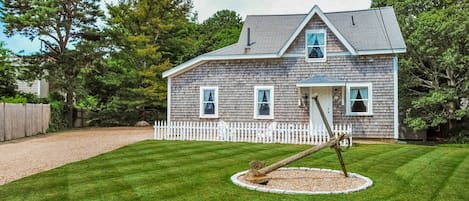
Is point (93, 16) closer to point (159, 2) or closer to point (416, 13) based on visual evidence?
point (159, 2)

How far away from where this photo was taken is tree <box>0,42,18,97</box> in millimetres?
23688

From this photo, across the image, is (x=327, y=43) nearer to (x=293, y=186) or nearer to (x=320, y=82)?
(x=320, y=82)

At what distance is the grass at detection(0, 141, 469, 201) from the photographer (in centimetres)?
576

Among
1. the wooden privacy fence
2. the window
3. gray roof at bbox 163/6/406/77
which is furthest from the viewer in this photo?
the window

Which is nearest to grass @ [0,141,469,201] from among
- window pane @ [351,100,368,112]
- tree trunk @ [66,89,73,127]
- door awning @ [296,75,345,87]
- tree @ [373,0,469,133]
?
door awning @ [296,75,345,87]

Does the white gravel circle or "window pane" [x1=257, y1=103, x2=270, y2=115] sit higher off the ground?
"window pane" [x1=257, y1=103, x2=270, y2=115]

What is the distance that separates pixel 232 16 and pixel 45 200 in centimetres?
3992

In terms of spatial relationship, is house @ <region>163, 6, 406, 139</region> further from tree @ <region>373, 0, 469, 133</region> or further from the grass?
the grass

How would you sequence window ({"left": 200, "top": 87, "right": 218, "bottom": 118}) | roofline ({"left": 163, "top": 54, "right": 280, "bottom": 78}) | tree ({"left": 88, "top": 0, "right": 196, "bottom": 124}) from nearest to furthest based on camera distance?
roofline ({"left": 163, "top": 54, "right": 280, "bottom": 78})
window ({"left": 200, "top": 87, "right": 218, "bottom": 118})
tree ({"left": 88, "top": 0, "right": 196, "bottom": 124})

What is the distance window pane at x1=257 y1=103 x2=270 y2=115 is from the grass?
5.97m

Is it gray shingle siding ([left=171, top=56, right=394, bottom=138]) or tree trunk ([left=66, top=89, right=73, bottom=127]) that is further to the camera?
tree trunk ([left=66, top=89, right=73, bottom=127])

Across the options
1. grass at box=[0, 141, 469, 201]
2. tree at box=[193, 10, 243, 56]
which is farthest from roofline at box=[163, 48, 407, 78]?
tree at box=[193, 10, 243, 56]

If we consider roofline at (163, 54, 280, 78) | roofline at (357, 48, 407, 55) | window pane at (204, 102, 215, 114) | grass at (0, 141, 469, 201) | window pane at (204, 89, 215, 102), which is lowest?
grass at (0, 141, 469, 201)

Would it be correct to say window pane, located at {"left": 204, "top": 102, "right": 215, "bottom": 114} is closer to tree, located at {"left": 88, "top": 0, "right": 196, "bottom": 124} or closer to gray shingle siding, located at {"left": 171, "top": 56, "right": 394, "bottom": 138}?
gray shingle siding, located at {"left": 171, "top": 56, "right": 394, "bottom": 138}
